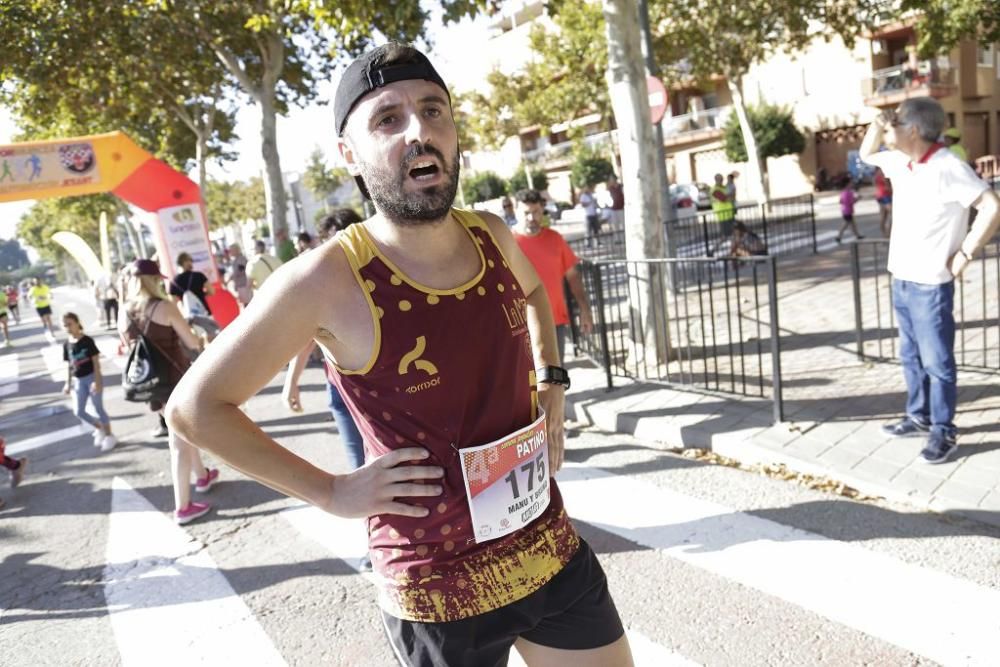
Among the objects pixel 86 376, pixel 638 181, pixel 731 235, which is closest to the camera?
pixel 638 181

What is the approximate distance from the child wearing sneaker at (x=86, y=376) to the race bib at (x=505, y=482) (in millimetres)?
6801

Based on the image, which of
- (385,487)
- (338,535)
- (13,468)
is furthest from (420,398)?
(13,468)

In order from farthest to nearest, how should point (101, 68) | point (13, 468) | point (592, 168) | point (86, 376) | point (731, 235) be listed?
1. point (592, 168)
2. point (101, 68)
3. point (731, 235)
4. point (86, 376)
5. point (13, 468)

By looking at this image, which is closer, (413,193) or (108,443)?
(413,193)

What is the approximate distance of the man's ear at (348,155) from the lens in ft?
5.53

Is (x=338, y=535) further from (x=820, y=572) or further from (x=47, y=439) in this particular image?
(x=47, y=439)

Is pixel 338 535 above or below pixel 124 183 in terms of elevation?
below

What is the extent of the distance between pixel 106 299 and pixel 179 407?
65.4 ft

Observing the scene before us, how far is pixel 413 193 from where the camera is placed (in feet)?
5.20

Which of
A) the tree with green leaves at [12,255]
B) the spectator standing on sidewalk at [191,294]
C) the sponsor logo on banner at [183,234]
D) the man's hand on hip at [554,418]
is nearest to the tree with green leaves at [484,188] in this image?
the sponsor logo on banner at [183,234]

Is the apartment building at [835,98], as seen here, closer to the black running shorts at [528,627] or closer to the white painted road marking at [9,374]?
the white painted road marking at [9,374]

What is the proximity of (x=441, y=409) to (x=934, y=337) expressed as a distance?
3.74 meters

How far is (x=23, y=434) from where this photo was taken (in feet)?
29.1

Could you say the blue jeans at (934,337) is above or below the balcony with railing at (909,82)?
below
